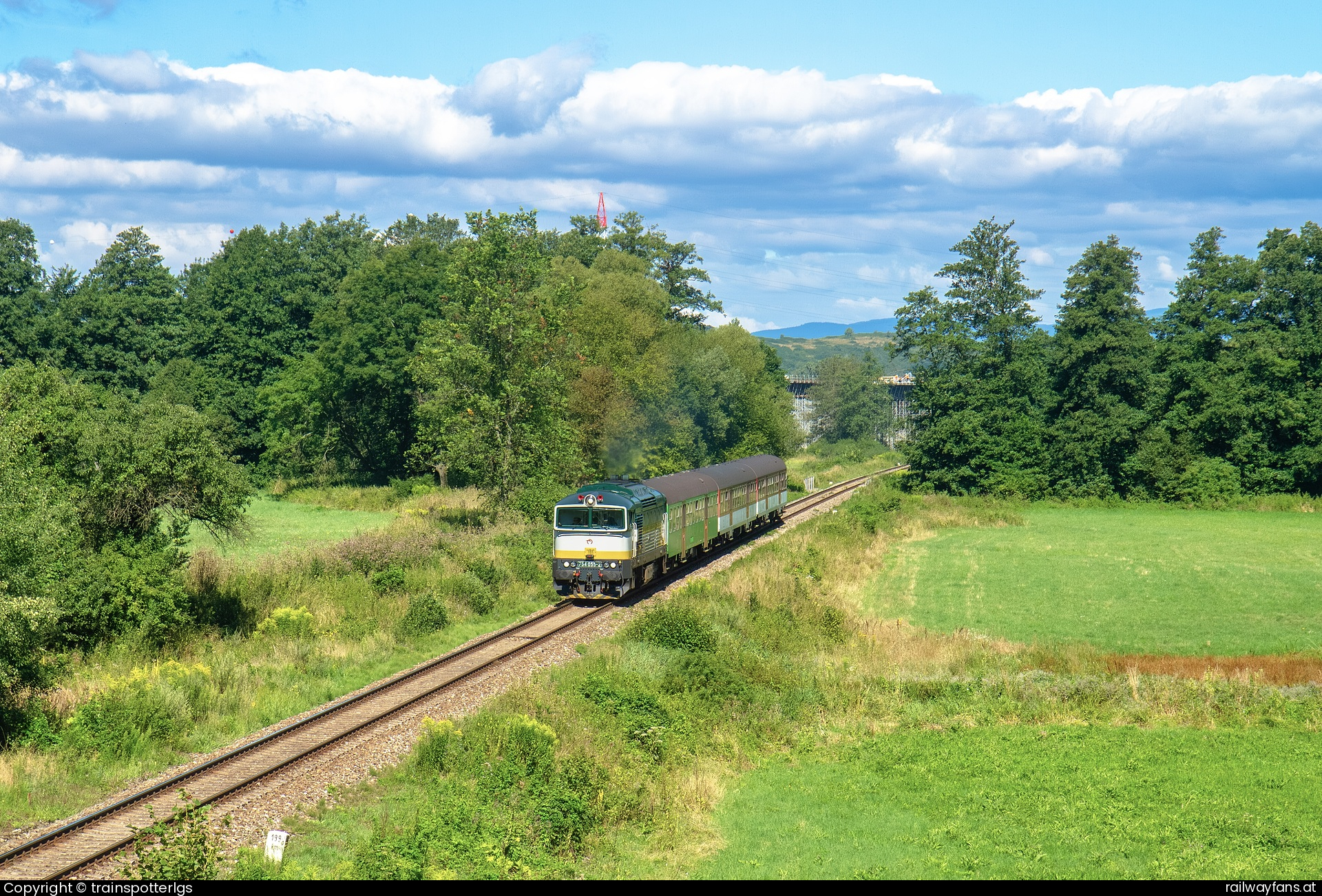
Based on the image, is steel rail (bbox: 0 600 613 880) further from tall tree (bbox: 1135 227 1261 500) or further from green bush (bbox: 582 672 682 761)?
tall tree (bbox: 1135 227 1261 500)

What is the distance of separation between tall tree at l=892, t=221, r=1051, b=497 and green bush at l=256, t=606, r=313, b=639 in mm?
49640

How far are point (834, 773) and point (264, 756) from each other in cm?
1032

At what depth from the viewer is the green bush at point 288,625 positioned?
2561 centimetres

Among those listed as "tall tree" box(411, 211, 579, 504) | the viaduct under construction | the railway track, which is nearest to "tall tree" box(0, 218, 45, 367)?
"tall tree" box(411, 211, 579, 504)

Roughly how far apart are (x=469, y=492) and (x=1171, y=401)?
Answer: 48764 mm

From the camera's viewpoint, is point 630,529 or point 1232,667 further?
point 630,529

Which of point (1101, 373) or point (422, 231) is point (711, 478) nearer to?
point (1101, 373)

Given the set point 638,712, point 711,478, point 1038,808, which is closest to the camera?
point 1038,808

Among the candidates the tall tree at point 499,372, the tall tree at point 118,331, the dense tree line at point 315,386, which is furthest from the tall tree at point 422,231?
the tall tree at point 499,372

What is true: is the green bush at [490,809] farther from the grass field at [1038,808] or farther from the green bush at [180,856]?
the grass field at [1038,808]

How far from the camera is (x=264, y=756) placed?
57.3 feet

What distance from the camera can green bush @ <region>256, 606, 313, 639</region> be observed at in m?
25.6

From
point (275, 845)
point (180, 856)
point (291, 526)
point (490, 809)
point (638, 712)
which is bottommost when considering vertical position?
point (291, 526)

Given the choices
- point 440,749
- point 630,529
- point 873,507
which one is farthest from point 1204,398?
point 440,749
